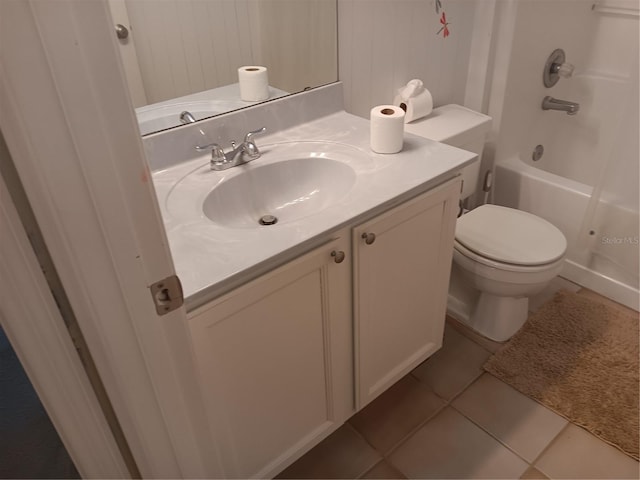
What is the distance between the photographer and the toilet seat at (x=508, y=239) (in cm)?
172

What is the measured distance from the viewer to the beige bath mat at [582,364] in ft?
5.40

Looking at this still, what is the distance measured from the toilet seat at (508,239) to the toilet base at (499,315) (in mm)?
226

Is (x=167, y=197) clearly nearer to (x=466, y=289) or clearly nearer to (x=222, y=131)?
(x=222, y=131)

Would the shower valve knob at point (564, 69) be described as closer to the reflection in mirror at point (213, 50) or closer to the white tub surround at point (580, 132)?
the white tub surround at point (580, 132)

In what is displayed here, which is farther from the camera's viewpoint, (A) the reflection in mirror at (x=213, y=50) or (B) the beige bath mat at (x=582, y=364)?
(B) the beige bath mat at (x=582, y=364)

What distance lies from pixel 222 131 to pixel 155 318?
89 cm

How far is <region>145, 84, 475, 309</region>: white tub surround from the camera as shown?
3.20 feet

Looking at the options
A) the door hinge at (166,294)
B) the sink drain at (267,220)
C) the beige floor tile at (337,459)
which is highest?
the door hinge at (166,294)

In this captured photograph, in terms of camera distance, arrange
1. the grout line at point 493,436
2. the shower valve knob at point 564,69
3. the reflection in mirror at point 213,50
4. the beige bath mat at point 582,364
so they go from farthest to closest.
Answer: the shower valve knob at point 564,69 → the beige bath mat at point 582,364 → the grout line at point 493,436 → the reflection in mirror at point 213,50

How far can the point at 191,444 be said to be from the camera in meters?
0.79

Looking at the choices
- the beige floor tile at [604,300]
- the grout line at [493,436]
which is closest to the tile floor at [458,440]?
the grout line at [493,436]

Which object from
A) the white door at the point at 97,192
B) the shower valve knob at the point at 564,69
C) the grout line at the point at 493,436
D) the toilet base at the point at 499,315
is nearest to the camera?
the white door at the point at 97,192

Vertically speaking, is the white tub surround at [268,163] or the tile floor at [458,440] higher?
the white tub surround at [268,163]

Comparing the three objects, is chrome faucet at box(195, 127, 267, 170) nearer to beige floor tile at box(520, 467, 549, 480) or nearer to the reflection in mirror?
the reflection in mirror
